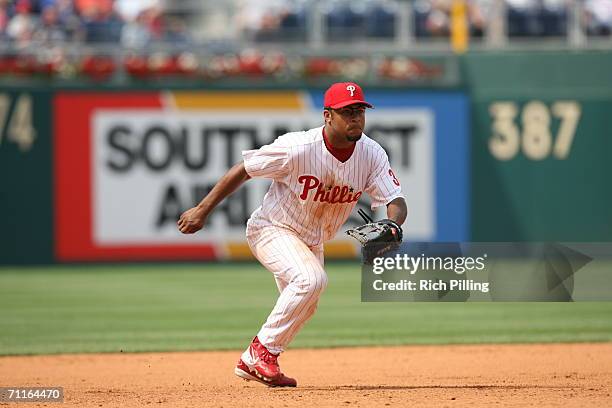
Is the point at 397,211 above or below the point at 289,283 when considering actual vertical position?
above

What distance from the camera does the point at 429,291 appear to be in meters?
6.93

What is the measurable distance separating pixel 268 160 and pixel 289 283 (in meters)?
0.77

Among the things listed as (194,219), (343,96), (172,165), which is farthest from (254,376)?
(172,165)

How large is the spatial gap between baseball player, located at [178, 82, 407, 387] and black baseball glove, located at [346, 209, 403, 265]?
190 mm

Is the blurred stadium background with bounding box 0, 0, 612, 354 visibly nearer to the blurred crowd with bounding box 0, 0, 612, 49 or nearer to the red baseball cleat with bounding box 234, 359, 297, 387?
the blurred crowd with bounding box 0, 0, 612, 49

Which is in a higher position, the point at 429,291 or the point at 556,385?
the point at 429,291

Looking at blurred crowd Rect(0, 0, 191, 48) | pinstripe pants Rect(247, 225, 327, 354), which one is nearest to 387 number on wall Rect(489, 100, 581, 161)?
blurred crowd Rect(0, 0, 191, 48)

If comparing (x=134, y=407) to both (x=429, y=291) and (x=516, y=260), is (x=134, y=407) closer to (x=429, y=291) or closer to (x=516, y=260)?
(x=429, y=291)

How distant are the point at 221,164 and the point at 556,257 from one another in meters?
11.1

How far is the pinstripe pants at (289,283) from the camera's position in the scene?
6.94 m

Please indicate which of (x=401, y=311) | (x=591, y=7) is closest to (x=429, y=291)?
(x=401, y=311)

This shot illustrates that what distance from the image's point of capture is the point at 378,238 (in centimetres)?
671

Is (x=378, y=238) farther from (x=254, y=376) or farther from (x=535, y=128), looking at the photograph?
(x=535, y=128)

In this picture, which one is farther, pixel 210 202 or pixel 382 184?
pixel 382 184
